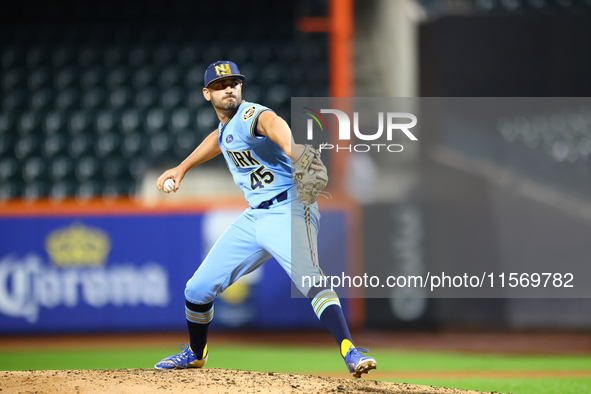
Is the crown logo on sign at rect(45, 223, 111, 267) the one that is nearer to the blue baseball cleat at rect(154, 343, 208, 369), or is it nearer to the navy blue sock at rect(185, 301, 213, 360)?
the blue baseball cleat at rect(154, 343, 208, 369)

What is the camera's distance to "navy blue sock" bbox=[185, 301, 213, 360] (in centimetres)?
424

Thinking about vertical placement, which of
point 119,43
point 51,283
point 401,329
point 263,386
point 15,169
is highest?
point 119,43

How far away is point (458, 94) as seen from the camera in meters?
8.09

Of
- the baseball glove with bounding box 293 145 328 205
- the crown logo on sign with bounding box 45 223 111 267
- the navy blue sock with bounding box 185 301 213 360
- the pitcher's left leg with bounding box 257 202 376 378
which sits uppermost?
the baseball glove with bounding box 293 145 328 205

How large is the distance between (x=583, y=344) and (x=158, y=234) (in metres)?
4.35

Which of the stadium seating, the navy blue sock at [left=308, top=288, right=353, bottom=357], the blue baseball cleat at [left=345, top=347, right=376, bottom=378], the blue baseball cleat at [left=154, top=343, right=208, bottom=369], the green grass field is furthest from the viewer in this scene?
the stadium seating

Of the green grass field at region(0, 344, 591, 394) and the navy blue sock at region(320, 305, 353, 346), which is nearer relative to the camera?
the navy blue sock at region(320, 305, 353, 346)

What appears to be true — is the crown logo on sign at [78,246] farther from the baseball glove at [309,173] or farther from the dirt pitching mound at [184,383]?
the baseball glove at [309,173]

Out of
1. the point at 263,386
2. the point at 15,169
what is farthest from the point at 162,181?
the point at 15,169

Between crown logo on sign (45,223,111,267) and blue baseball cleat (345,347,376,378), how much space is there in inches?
178

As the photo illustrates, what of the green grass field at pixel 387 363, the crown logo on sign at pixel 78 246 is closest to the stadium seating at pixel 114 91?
the crown logo on sign at pixel 78 246

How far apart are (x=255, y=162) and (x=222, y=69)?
20.9 inches

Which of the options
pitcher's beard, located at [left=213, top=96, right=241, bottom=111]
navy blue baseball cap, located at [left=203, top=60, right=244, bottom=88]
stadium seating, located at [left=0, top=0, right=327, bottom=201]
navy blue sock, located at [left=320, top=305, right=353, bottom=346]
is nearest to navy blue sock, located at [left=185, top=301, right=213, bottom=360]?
navy blue sock, located at [left=320, top=305, right=353, bottom=346]

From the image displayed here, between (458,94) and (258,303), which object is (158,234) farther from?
(458,94)
